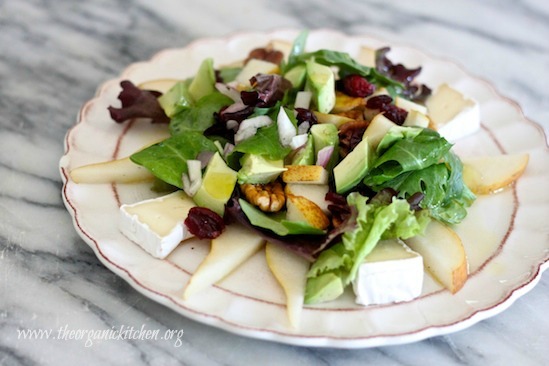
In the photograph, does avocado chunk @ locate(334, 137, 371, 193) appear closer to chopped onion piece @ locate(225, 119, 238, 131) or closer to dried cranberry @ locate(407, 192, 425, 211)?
dried cranberry @ locate(407, 192, 425, 211)

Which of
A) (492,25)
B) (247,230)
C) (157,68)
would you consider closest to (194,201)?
(247,230)

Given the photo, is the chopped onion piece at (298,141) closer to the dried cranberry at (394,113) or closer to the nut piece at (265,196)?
the nut piece at (265,196)

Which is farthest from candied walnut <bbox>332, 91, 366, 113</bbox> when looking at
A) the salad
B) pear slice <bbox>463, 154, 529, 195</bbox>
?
pear slice <bbox>463, 154, 529, 195</bbox>

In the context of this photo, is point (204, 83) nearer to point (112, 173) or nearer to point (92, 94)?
point (112, 173)

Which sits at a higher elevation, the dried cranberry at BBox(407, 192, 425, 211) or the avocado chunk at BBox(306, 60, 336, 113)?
the avocado chunk at BBox(306, 60, 336, 113)

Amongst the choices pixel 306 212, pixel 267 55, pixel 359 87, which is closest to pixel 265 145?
pixel 306 212

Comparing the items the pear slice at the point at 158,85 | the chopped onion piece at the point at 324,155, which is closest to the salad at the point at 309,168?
the chopped onion piece at the point at 324,155

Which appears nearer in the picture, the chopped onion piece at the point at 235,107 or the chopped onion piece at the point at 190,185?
the chopped onion piece at the point at 190,185
